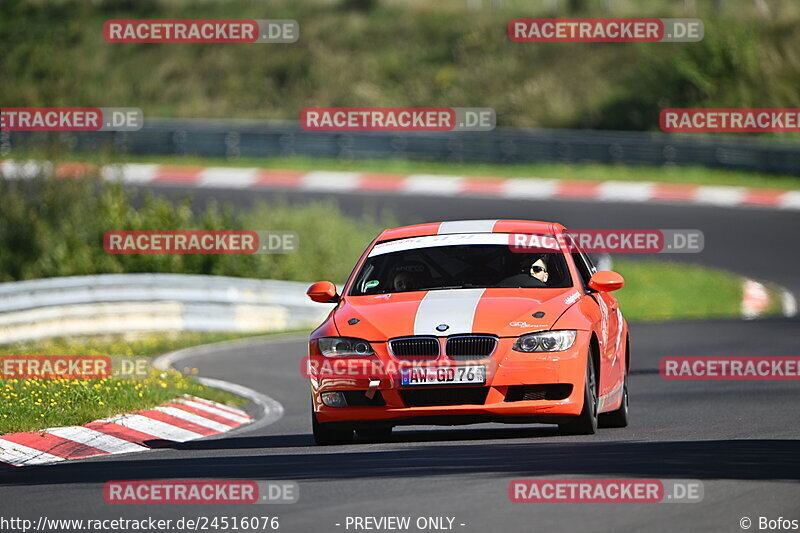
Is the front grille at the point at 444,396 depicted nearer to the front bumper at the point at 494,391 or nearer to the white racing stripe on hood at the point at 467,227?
the front bumper at the point at 494,391

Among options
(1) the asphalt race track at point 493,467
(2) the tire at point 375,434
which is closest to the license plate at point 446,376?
(1) the asphalt race track at point 493,467

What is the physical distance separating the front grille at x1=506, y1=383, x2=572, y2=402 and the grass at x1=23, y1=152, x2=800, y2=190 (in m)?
25.5

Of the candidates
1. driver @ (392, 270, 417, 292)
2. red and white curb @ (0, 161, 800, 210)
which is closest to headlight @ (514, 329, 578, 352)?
driver @ (392, 270, 417, 292)

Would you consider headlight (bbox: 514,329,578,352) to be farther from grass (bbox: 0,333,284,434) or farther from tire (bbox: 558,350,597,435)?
grass (bbox: 0,333,284,434)

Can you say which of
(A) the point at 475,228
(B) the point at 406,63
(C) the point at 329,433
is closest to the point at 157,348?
(A) the point at 475,228

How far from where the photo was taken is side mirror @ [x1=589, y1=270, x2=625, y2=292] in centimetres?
1135

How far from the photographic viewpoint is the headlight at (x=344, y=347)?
10.5m

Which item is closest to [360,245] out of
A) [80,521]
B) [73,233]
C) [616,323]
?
[73,233]

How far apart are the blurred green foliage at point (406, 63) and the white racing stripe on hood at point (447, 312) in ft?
106

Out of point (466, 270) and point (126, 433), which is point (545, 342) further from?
point (126, 433)

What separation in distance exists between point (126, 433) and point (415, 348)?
110 inches

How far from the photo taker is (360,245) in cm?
2827

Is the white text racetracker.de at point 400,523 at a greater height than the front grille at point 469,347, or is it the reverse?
the front grille at point 469,347

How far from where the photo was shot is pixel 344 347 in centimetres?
1066
